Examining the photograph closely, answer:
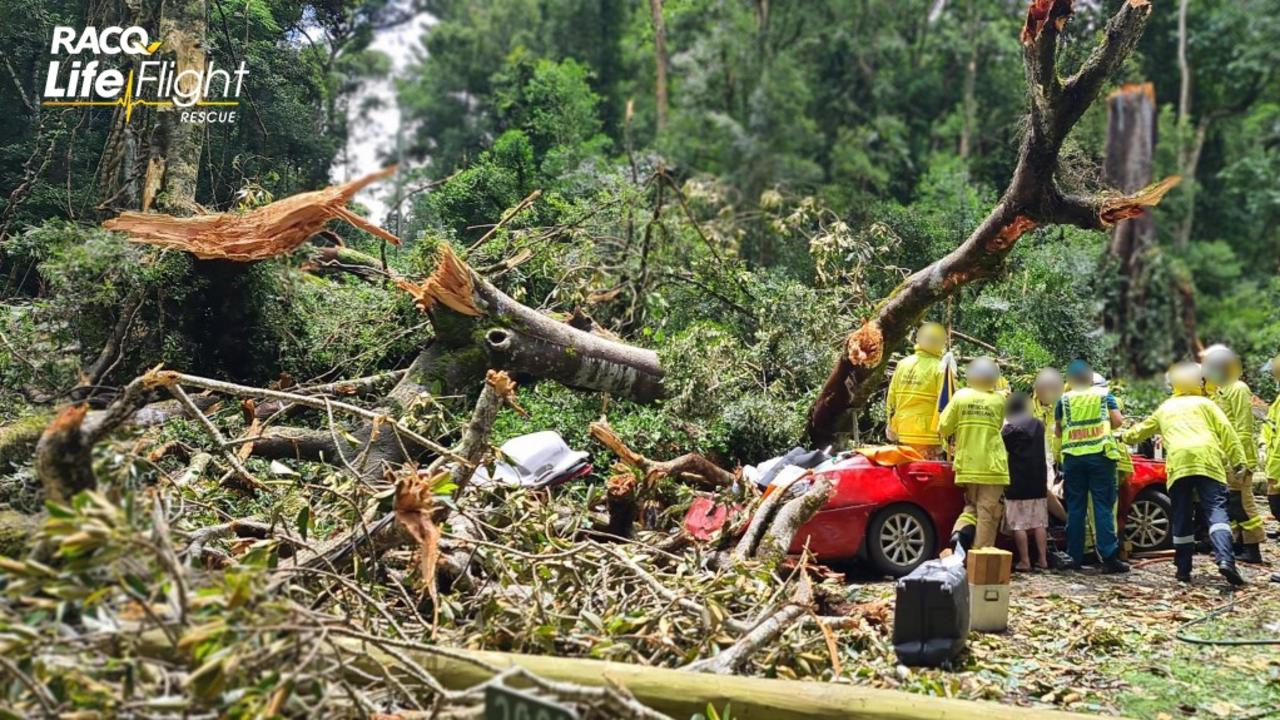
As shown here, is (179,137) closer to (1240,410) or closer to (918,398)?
(918,398)

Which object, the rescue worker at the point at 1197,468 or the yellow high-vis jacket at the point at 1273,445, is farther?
the yellow high-vis jacket at the point at 1273,445

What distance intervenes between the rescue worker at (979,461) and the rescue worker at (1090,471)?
582mm

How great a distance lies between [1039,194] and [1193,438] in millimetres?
2012

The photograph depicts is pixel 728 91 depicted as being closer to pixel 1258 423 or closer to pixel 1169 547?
pixel 1258 423

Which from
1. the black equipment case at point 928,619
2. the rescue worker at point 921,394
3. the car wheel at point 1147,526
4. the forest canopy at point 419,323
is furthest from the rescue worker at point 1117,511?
the black equipment case at point 928,619

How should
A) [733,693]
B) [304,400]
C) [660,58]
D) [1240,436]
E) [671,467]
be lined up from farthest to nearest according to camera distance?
[660,58] → [1240,436] → [671,467] → [304,400] → [733,693]

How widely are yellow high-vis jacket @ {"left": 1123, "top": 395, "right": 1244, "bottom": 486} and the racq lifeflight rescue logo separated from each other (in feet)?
29.6

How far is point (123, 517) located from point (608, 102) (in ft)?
75.6

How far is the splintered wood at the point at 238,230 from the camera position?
8418mm

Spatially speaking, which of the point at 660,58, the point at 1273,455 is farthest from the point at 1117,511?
the point at 660,58

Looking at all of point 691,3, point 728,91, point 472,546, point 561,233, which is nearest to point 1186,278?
point 728,91

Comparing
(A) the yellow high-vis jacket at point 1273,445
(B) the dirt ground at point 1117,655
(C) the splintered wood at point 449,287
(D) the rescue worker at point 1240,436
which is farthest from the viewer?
(C) the splintered wood at point 449,287

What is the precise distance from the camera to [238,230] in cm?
898

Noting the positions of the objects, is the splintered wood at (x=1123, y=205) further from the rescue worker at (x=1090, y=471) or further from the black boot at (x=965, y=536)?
the black boot at (x=965, y=536)
